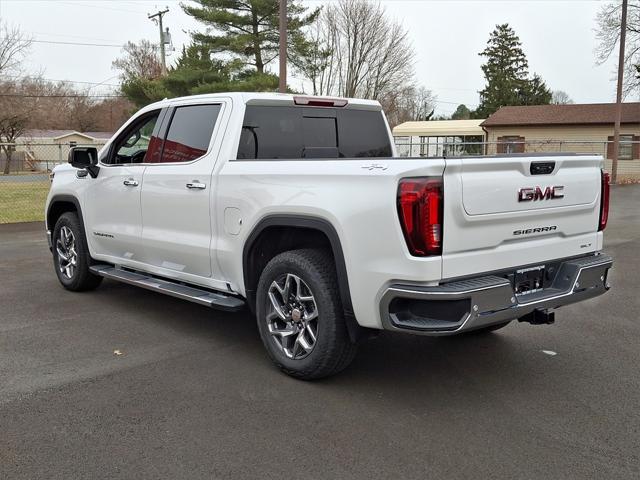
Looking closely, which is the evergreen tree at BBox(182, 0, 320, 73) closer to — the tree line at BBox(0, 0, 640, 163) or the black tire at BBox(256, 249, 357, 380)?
the tree line at BBox(0, 0, 640, 163)

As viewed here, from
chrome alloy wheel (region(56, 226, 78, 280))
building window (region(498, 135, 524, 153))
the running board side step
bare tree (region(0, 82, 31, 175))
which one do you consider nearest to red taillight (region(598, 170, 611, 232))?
the running board side step

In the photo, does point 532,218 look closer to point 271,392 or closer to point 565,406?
point 565,406

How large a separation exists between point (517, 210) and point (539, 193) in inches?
9.3

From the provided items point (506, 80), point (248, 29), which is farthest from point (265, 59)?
point (506, 80)

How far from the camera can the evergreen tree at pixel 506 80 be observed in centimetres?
A: 5666

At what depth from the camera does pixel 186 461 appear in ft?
10.4

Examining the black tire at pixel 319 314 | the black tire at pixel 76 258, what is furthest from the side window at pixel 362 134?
the black tire at pixel 76 258

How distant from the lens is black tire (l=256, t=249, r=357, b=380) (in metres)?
3.92

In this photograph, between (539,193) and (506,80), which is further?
(506,80)

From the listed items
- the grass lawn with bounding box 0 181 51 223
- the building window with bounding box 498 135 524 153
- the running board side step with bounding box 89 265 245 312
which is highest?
the building window with bounding box 498 135 524 153

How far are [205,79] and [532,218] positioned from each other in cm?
2617

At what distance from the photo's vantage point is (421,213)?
3414 mm

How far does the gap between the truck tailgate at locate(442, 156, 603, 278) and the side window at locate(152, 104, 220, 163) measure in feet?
7.65

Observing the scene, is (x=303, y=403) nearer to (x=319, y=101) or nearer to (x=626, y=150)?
(x=319, y=101)
